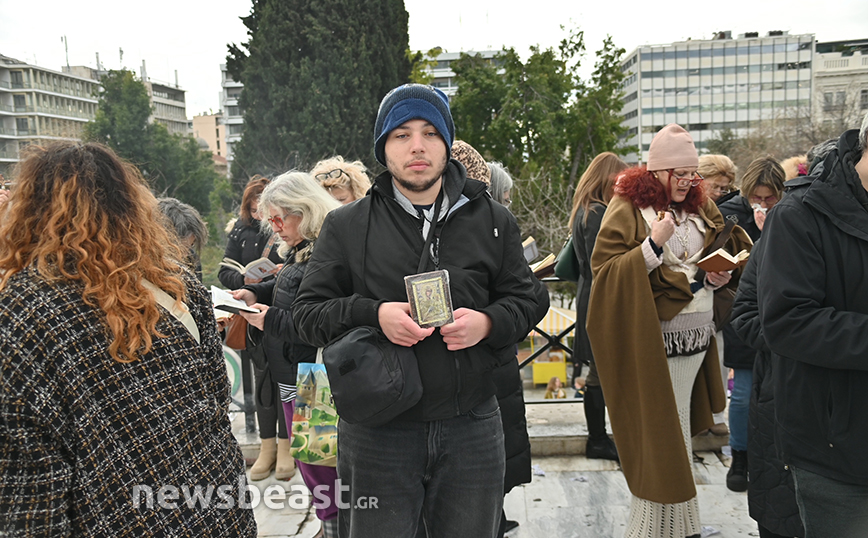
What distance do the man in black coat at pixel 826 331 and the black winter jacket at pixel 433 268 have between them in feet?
2.68

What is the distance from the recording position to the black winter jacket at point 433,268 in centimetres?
202

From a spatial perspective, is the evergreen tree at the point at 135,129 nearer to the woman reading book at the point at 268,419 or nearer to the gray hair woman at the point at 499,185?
the woman reading book at the point at 268,419

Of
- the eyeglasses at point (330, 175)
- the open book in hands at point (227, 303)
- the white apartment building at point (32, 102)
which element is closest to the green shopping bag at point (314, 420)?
the open book in hands at point (227, 303)

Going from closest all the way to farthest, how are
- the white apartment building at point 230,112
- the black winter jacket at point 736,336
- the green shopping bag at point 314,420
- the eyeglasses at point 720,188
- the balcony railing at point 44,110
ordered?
the green shopping bag at point 314,420
the black winter jacket at point 736,336
the eyeglasses at point 720,188
the balcony railing at point 44,110
the white apartment building at point 230,112

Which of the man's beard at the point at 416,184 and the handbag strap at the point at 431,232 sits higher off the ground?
the man's beard at the point at 416,184

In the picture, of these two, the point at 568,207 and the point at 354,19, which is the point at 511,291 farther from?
the point at 354,19

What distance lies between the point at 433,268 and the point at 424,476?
2.22ft

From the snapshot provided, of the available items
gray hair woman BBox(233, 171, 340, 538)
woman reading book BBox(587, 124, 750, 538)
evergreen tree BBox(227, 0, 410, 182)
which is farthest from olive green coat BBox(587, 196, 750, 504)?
evergreen tree BBox(227, 0, 410, 182)

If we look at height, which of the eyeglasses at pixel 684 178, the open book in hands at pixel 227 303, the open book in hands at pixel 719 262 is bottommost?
the open book in hands at pixel 227 303

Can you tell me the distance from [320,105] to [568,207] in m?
9.91

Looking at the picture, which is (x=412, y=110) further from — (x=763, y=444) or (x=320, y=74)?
(x=320, y=74)

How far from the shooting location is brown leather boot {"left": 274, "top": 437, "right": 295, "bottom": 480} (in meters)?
4.20

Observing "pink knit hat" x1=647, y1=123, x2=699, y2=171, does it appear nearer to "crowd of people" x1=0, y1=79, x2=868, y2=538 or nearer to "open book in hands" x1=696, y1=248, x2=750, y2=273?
"crowd of people" x1=0, y1=79, x2=868, y2=538

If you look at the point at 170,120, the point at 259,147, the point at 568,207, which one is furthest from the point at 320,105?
the point at 170,120
